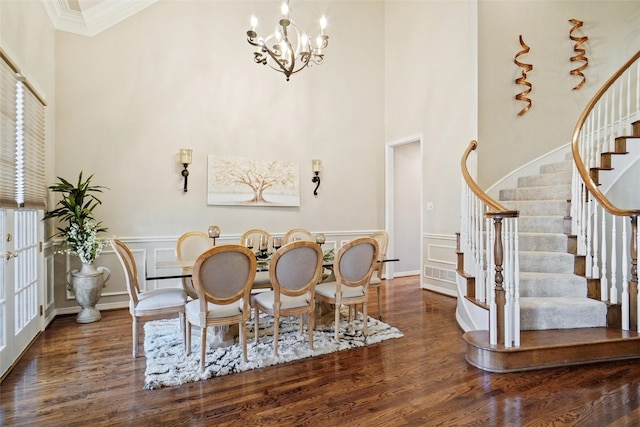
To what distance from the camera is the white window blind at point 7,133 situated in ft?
8.13

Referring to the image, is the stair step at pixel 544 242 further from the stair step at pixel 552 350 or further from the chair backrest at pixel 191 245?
the chair backrest at pixel 191 245

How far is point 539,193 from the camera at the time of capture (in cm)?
437

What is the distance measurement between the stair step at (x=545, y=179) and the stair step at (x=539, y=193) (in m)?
0.23

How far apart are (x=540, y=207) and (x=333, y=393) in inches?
134

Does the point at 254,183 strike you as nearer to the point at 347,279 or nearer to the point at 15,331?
the point at 347,279

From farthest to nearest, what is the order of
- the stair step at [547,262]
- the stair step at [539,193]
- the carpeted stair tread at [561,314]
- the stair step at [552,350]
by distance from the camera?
the stair step at [539,193] < the stair step at [547,262] < the carpeted stair tread at [561,314] < the stair step at [552,350]

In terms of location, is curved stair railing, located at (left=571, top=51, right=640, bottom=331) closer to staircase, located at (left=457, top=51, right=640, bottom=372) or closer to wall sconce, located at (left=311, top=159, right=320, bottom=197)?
staircase, located at (left=457, top=51, right=640, bottom=372)

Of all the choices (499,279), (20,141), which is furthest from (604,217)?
(20,141)

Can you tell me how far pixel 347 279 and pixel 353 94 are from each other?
12.7 feet

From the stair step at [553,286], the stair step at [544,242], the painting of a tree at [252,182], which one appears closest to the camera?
the stair step at [553,286]

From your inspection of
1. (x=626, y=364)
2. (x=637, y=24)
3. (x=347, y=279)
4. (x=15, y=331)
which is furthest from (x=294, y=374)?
(x=637, y=24)

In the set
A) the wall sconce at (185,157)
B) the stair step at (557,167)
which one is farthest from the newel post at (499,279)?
the wall sconce at (185,157)

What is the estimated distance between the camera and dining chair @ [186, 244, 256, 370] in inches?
96.4

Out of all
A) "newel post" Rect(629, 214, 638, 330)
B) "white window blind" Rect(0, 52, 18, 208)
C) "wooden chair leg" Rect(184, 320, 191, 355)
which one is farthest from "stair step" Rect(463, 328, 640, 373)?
"white window blind" Rect(0, 52, 18, 208)
